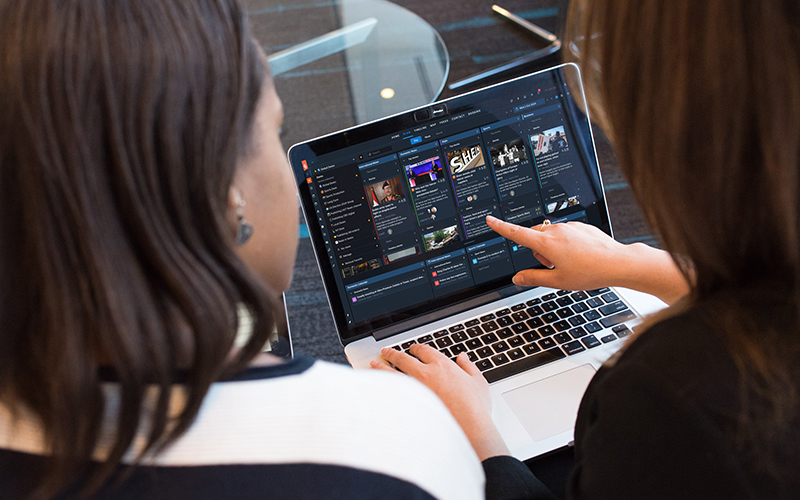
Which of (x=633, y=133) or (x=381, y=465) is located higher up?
(x=633, y=133)

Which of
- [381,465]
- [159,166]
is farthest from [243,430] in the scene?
[159,166]

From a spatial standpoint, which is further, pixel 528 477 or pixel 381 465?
pixel 528 477

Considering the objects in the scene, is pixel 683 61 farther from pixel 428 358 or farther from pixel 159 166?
pixel 428 358

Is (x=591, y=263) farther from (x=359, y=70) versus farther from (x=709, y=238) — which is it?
(x=359, y=70)

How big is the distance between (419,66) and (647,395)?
148 cm

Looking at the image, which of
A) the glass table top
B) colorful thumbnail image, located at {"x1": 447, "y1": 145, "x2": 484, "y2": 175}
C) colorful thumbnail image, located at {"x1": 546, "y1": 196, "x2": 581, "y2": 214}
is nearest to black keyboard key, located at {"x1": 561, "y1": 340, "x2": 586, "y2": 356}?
colorful thumbnail image, located at {"x1": 546, "y1": 196, "x2": 581, "y2": 214}

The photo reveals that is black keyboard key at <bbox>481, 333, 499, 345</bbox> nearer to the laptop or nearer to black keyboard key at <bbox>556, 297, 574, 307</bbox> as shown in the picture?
the laptop

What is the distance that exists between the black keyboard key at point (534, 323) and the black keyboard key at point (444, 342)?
0.14 meters

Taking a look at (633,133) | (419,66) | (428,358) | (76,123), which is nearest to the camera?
(76,123)

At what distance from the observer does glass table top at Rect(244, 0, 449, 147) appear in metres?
1.75

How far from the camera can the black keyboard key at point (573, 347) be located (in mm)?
935

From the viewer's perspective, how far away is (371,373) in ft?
1.79

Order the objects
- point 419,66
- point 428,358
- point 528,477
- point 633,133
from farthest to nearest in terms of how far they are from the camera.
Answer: point 419,66
point 428,358
point 528,477
point 633,133

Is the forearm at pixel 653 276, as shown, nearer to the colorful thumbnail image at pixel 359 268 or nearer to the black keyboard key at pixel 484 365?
the black keyboard key at pixel 484 365
